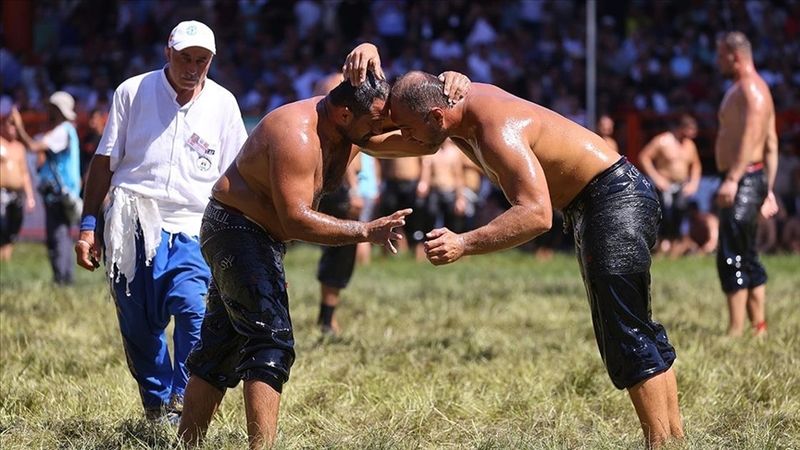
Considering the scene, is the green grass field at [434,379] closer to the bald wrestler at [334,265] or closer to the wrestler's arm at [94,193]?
the bald wrestler at [334,265]

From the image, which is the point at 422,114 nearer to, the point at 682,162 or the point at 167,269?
the point at 167,269

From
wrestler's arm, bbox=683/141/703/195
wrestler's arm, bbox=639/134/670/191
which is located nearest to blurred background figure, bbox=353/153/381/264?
wrestler's arm, bbox=639/134/670/191

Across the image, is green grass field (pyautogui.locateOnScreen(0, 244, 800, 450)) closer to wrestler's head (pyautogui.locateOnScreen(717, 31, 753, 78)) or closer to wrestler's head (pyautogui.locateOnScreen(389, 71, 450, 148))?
wrestler's head (pyautogui.locateOnScreen(389, 71, 450, 148))

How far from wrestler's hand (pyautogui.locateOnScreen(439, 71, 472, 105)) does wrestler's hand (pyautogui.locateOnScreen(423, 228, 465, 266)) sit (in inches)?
23.1

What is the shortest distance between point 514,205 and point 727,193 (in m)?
3.83

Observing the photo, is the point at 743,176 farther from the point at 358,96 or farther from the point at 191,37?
the point at 358,96

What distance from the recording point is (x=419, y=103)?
4652 millimetres

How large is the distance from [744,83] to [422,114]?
418 cm

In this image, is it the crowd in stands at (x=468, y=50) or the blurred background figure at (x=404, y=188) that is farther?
the crowd in stands at (x=468, y=50)

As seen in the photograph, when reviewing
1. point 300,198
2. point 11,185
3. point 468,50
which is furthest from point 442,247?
point 468,50

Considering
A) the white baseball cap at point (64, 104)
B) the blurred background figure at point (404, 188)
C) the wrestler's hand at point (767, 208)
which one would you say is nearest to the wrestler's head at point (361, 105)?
the wrestler's hand at point (767, 208)

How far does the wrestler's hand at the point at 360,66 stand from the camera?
4.66m

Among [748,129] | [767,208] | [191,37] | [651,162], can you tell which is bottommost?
[651,162]

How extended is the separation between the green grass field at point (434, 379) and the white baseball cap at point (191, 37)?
1605 mm
